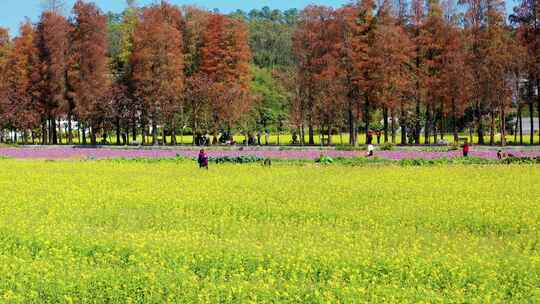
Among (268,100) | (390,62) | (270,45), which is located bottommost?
(268,100)

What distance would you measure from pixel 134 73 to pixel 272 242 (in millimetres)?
61030

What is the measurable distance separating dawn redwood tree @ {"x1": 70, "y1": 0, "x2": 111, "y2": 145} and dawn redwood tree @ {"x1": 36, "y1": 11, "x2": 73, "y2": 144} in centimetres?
108

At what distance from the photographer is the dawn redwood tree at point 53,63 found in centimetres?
7938

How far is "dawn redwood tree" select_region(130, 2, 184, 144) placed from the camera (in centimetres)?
7031

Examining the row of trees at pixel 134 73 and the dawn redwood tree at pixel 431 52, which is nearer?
the dawn redwood tree at pixel 431 52

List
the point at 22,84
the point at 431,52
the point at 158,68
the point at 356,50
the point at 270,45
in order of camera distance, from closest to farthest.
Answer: the point at 356,50 → the point at 431,52 → the point at 158,68 → the point at 22,84 → the point at 270,45

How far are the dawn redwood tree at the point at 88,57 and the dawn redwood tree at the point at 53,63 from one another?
108cm

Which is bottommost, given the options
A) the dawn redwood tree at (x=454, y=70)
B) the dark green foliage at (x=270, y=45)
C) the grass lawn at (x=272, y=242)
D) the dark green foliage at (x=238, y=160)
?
the grass lawn at (x=272, y=242)

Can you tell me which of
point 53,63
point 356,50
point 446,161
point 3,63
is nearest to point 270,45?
point 3,63

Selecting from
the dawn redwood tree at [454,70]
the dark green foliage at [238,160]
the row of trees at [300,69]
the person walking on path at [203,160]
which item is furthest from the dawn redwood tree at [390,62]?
the person walking on path at [203,160]

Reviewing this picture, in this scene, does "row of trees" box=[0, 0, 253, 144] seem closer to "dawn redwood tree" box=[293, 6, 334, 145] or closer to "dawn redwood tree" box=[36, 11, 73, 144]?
"dawn redwood tree" box=[36, 11, 73, 144]

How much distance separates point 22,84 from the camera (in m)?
82.9

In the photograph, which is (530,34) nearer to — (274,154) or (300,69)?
(300,69)

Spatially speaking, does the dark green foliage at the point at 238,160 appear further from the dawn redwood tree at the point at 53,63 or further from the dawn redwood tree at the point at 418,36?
the dawn redwood tree at the point at 53,63
